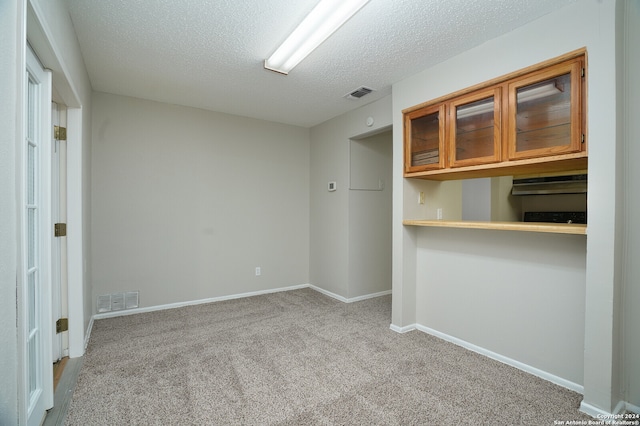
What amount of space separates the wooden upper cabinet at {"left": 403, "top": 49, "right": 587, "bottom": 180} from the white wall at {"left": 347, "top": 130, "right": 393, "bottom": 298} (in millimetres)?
1359

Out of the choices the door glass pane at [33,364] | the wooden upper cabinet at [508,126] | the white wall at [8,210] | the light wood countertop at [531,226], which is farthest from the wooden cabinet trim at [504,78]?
the door glass pane at [33,364]

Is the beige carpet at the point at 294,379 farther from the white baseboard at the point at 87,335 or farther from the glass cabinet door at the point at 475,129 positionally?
the glass cabinet door at the point at 475,129

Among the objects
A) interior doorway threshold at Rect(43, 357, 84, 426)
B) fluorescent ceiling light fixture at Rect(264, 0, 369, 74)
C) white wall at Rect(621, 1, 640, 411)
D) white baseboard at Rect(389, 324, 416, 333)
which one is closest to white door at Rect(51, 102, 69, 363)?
interior doorway threshold at Rect(43, 357, 84, 426)

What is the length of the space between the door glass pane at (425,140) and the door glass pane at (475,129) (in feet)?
0.68

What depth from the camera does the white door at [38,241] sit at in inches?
68.2

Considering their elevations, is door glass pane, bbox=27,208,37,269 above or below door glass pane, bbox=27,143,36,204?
below

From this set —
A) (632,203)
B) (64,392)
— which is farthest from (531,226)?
(64,392)

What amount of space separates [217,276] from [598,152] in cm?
405

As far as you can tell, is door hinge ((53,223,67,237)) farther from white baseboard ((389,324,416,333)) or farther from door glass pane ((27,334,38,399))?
white baseboard ((389,324,416,333))

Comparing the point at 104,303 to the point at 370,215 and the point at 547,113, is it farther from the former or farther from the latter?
the point at 547,113

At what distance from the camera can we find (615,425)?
1.79m

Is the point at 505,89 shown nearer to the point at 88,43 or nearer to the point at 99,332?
the point at 88,43

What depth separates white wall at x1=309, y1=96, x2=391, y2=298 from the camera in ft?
13.6

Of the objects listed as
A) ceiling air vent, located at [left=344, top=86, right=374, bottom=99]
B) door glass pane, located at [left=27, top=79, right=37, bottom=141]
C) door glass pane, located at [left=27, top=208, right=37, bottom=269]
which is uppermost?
ceiling air vent, located at [left=344, top=86, right=374, bottom=99]
